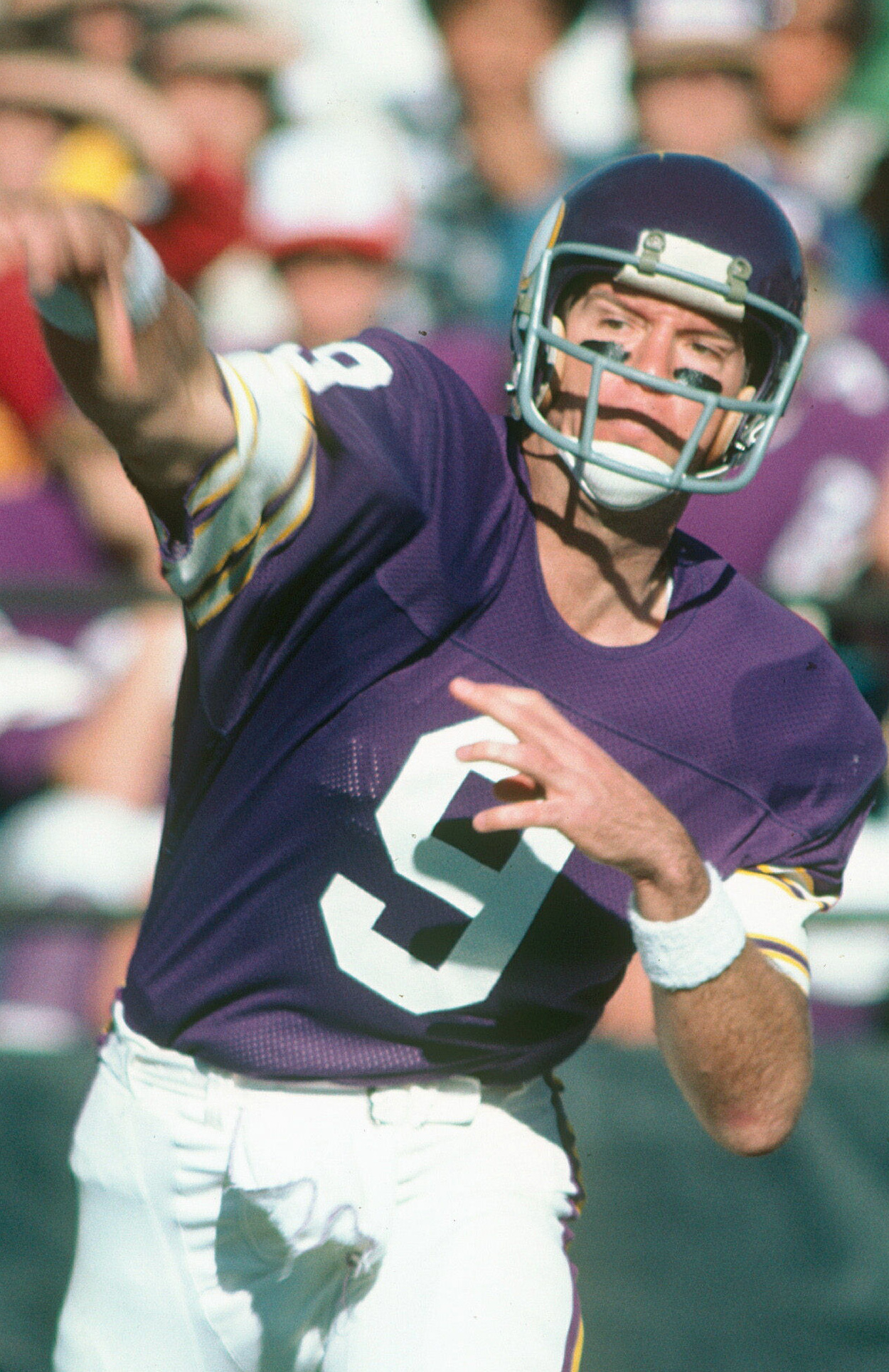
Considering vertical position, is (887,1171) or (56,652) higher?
(56,652)

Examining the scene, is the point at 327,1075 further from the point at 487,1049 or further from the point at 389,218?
the point at 389,218

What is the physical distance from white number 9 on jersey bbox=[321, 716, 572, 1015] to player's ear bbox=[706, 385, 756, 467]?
0.43 metres

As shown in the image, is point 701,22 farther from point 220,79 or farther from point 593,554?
point 593,554

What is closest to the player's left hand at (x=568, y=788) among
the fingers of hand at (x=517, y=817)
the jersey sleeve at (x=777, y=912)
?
the fingers of hand at (x=517, y=817)

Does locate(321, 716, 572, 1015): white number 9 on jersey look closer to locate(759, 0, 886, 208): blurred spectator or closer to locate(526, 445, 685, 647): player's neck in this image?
locate(526, 445, 685, 647): player's neck

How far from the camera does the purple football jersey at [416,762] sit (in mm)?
1515

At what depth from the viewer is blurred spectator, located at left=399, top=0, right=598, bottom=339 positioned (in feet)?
13.4

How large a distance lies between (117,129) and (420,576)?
9.79 feet

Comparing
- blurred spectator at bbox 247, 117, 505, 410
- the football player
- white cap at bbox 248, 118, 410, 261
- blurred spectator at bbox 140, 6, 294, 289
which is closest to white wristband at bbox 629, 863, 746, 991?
the football player

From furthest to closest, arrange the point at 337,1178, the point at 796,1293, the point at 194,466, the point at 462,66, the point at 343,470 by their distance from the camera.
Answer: the point at 462,66, the point at 796,1293, the point at 337,1178, the point at 343,470, the point at 194,466

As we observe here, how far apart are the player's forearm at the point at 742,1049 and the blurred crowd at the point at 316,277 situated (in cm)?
148

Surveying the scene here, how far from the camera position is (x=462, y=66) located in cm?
436

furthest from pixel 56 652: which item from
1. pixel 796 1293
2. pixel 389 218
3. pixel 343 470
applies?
pixel 343 470

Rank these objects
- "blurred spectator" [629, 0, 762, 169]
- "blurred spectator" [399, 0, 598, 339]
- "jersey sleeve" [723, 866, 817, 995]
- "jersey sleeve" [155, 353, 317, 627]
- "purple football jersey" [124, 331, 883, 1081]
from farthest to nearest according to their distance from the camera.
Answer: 1. "blurred spectator" [399, 0, 598, 339]
2. "blurred spectator" [629, 0, 762, 169]
3. "jersey sleeve" [723, 866, 817, 995]
4. "purple football jersey" [124, 331, 883, 1081]
5. "jersey sleeve" [155, 353, 317, 627]
